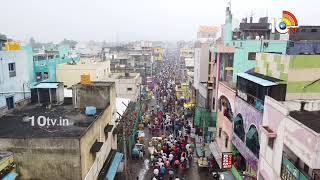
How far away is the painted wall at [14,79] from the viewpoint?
883 inches

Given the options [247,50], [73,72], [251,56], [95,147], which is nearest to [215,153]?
[251,56]

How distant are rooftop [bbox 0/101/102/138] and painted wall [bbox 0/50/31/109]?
360 cm

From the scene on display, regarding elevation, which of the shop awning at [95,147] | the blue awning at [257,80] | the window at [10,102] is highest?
the blue awning at [257,80]

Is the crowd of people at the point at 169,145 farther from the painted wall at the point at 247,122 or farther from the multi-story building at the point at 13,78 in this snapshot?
the multi-story building at the point at 13,78

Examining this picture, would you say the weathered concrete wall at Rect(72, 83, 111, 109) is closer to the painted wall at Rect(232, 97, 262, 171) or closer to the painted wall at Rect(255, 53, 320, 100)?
the painted wall at Rect(232, 97, 262, 171)

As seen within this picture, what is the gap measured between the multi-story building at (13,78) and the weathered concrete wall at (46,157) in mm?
8091

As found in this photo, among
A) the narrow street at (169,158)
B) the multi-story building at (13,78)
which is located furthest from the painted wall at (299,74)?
the multi-story building at (13,78)

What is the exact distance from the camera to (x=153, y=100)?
176ft

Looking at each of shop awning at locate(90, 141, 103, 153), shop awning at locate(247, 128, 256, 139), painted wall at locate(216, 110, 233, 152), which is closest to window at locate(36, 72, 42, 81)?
painted wall at locate(216, 110, 233, 152)

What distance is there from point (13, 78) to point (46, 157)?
13.7 metres

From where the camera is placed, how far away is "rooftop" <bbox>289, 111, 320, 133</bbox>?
12109 mm

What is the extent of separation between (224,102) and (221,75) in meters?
5.96

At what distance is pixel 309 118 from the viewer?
1320 cm

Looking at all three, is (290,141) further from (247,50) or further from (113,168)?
(247,50)
